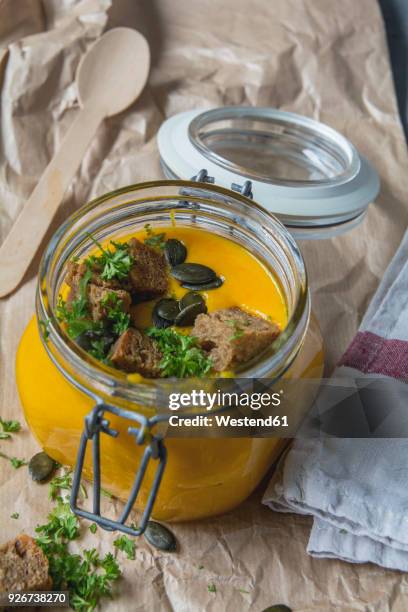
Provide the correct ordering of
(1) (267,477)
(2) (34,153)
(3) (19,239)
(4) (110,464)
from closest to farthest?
(4) (110,464) < (1) (267,477) < (3) (19,239) < (2) (34,153)

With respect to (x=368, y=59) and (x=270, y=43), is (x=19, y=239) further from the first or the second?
(x=368, y=59)

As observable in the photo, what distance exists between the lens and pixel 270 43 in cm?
228

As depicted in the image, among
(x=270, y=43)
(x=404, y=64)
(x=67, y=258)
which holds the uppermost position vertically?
(x=67, y=258)

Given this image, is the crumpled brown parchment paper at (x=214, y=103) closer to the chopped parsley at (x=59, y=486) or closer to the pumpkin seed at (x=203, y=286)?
the chopped parsley at (x=59, y=486)

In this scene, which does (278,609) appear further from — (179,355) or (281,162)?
(281,162)

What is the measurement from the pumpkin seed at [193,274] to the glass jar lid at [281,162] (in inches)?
15.1

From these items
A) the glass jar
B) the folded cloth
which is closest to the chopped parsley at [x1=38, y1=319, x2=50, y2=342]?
the glass jar

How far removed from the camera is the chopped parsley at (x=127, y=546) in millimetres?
1382

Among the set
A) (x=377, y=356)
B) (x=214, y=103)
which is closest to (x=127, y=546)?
(x=377, y=356)

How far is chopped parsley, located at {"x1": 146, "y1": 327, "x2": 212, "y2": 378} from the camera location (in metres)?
1.19

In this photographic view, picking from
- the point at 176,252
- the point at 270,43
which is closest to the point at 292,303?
the point at 176,252

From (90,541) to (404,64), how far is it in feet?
5.91

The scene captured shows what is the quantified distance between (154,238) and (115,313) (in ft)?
0.77

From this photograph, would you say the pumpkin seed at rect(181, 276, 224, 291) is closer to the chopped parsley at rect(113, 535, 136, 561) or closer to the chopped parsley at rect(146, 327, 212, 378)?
the chopped parsley at rect(146, 327, 212, 378)
